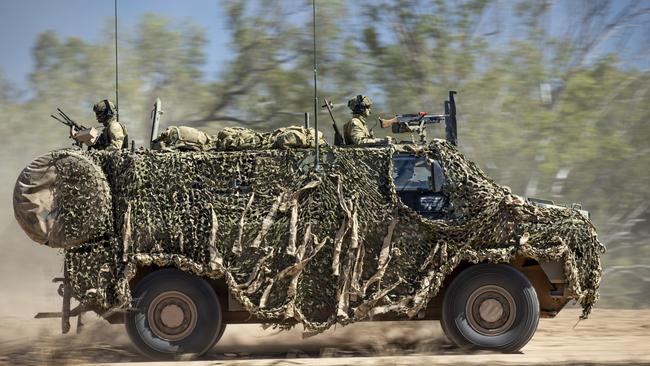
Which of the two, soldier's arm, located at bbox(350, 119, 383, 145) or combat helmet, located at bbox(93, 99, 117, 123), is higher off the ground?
combat helmet, located at bbox(93, 99, 117, 123)

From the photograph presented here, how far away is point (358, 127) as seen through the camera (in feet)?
38.8

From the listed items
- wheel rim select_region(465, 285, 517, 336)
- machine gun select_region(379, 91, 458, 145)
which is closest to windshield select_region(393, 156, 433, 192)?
machine gun select_region(379, 91, 458, 145)

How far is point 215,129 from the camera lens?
67.4 ft

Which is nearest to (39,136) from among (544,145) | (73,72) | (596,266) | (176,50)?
(73,72)

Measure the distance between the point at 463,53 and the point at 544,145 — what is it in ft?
7.69

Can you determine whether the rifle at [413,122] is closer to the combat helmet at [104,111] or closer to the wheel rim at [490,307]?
the wheel rim at [490,307]

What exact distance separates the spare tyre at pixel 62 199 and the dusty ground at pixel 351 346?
1.45 metres

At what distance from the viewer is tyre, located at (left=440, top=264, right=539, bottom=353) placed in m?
11.1

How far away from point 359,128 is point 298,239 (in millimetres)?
1586

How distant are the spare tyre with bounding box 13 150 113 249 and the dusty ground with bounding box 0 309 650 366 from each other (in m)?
1.45

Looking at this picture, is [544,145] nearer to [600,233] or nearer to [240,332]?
[600,233]

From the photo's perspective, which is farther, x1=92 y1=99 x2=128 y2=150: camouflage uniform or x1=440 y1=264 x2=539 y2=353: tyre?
x1=92 y1=99 x2=128 y2=150: camouflage uniform

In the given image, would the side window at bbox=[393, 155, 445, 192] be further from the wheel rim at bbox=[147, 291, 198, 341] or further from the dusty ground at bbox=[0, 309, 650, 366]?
the wheel rim at bbox=[147, 291, 198, 341]

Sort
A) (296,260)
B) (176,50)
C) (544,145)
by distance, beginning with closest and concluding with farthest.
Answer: (296,260) < (544,145) < (176,50)
